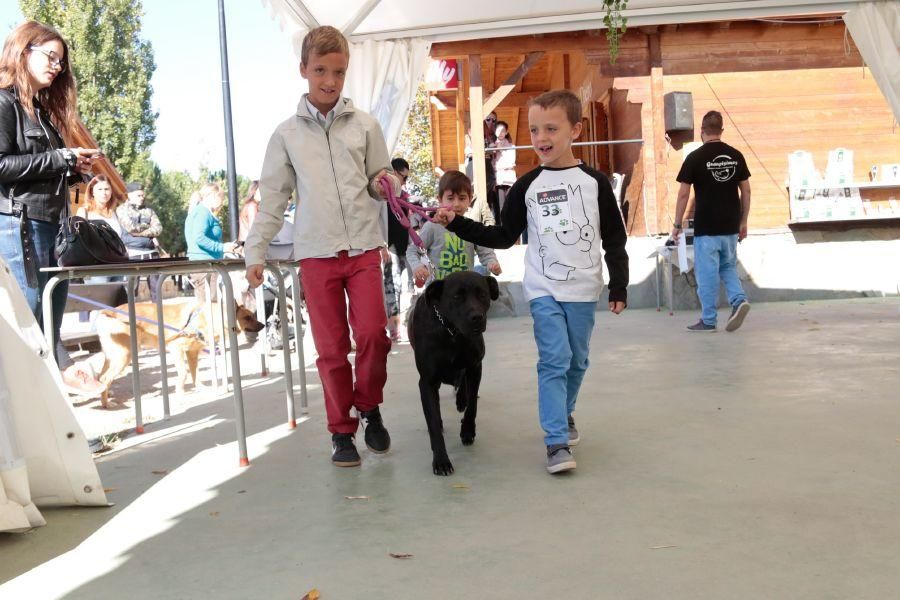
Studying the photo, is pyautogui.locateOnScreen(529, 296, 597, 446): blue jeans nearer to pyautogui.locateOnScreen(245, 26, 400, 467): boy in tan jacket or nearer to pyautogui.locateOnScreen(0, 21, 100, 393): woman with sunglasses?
pyautogui.locateOnScreen(245, 26, 400, 467): boy in tan jacket

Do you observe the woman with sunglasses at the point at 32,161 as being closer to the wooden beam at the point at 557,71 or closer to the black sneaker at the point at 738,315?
the black sneaker at the point at 738,315

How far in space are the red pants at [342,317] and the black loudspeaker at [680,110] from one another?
10.0m

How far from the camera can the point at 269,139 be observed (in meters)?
4.03

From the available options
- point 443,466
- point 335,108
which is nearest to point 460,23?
point 335,108

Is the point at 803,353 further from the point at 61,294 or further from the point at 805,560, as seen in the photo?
the point at 61,294

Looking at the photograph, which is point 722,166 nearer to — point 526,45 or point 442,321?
point 442,321

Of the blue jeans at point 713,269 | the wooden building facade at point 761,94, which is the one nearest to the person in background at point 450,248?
the blue jeans at point 713,269

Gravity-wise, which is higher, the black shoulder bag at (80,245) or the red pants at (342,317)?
the black shoulder bag at (80,245)

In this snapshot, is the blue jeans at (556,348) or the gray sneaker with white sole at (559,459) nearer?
the gray sneaker with white sole at (559,459)

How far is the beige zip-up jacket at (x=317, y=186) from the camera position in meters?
3.88

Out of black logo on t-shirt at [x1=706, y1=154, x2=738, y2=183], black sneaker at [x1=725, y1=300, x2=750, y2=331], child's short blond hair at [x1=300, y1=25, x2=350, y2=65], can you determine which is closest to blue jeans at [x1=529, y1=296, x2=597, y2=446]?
child's short blond hair at [x1=300, y1=25, x2=350, y2=65]

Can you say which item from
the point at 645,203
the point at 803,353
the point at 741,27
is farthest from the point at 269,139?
the point at 741,27

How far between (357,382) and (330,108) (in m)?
1.31

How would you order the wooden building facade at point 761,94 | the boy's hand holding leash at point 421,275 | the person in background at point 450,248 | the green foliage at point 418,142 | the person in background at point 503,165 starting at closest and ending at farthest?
the boy's hand holding leash at point 421,275 < the person in background at point 450,248 < the person in background at point 503,165 < the wooden building facade at point 761,94 < the green foliage at point 418,142
